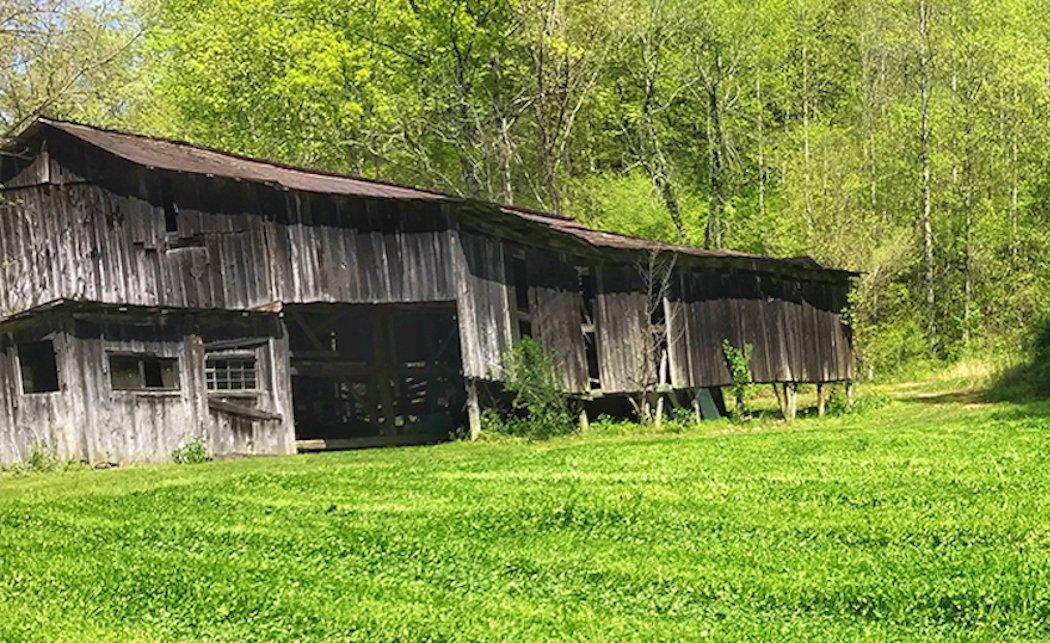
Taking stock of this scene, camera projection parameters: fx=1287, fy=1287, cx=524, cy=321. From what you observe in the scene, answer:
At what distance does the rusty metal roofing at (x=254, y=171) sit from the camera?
86.5 ft

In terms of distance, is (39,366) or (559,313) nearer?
(39,366)

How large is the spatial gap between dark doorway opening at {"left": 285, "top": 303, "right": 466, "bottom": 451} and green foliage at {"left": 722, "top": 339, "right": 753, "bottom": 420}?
7073 millimetres

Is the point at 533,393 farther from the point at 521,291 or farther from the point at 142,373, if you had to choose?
the point at 142,373

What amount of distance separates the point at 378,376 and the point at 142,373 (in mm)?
8681

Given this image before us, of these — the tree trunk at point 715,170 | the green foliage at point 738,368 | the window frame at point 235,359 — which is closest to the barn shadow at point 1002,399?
the green foliage at point 738,368

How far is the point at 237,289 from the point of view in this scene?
27.3 meters

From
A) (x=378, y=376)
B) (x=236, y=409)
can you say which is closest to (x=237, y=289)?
(x=236, y=409)

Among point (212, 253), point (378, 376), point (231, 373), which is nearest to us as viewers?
point (212, 253)

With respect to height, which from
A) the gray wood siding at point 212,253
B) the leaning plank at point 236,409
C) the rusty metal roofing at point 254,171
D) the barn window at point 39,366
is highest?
the rusty metal roofing at point 254,171

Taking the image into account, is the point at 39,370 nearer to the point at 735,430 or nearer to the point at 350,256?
the point at 350,256

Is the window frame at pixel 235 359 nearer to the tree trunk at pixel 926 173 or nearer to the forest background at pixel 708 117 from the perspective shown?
the forest background at pixel 708 117

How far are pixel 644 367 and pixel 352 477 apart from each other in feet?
40.9

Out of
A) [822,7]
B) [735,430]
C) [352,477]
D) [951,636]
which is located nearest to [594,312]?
[735,430]

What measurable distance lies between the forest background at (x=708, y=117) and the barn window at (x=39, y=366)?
19829mm
